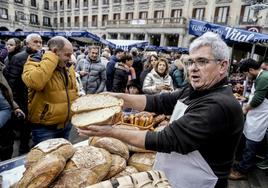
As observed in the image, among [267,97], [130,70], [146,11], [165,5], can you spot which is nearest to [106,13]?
[146,11]

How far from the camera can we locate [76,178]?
1.38m

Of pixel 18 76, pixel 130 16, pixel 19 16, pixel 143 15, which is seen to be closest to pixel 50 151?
pixel 18 76

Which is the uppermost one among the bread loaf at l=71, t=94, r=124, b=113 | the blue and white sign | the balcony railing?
the balcony railing

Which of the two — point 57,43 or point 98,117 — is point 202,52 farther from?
point 57,43

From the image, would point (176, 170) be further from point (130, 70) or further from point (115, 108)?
point (130, 70)

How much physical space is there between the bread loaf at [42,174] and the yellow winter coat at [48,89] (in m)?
1.11

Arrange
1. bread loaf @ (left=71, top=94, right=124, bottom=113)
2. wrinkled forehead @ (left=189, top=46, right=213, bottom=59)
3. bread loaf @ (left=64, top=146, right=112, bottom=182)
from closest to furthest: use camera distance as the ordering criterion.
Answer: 1. wrinkled forehead @ (left=189, top=46, right=213, bottom=59)
2. bread loaf @ (left=64, top=146, right=112, bottom=182)
3. bread loaf @ (left=71, top=94, right=124, bottom=113)

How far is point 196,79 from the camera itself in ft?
4.75

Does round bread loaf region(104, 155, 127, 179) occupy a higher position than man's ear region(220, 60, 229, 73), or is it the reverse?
man's ear region(220, 60, 229, 73)

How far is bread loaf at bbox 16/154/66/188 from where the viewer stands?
4.33ft

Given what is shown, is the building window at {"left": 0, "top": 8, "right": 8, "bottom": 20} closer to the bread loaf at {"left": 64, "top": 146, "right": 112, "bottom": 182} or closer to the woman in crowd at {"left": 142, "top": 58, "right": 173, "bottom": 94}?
the woman in crowd at {"left": 142, "top": 58, "right": 173, "bottom": 94}

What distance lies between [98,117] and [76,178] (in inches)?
14.5

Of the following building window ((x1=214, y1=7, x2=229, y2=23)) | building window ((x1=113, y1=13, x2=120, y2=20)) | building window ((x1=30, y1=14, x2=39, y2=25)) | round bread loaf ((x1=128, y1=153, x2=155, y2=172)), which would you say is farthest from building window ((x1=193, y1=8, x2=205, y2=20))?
building window ((x1=30, y1=14, x2=39, y2=25))

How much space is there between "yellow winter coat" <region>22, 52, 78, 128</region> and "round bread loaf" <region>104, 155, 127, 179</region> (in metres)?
1.07
